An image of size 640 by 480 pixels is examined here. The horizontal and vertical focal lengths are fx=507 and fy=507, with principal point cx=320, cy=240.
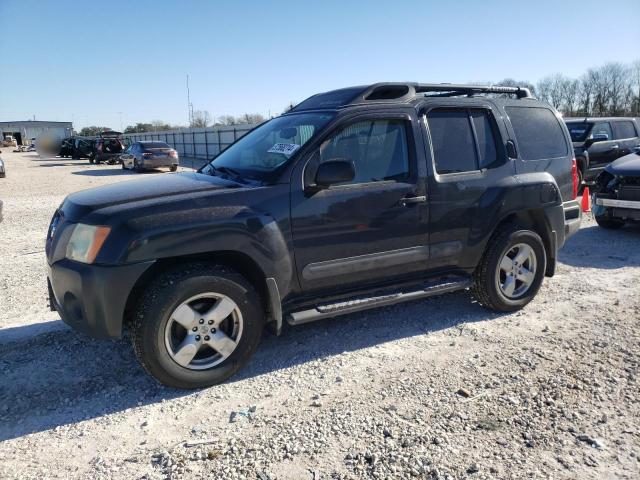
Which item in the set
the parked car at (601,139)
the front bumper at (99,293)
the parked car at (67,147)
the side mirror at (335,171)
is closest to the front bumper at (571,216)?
the side mirror at (335,171)

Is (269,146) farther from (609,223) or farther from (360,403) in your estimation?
(609,223)

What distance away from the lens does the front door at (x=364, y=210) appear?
373cm

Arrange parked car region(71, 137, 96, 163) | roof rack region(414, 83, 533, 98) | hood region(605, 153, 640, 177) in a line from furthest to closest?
parked car region(71, 137, 96, 163) → hood region(605, 153, 640, 177) → roof rack region(414, 83, 533, 98)

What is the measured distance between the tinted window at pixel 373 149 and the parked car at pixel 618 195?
5579 mm

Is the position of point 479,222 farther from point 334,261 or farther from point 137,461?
point 137,461

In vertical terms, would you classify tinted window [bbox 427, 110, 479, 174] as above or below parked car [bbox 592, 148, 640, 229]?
above

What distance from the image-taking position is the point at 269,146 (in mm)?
4211

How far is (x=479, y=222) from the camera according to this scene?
4469mm

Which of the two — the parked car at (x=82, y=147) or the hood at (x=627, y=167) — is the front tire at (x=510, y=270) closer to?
the hood at (x=627, y=167)

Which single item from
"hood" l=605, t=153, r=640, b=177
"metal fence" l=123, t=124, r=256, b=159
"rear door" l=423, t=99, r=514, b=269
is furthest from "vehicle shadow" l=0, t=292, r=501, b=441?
"metal fence" l=123, t=124, r=256, b=159

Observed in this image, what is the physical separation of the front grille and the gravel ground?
3.80 meters

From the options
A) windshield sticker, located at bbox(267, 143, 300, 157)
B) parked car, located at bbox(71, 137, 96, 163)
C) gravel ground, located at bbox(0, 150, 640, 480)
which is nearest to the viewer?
gravel ground, located at bbox(0, 150, 640, 480)

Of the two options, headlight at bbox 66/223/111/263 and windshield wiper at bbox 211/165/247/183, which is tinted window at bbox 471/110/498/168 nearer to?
windshield wiper at bbox 211/165/247/183

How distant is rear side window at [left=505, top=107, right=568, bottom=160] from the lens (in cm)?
486
